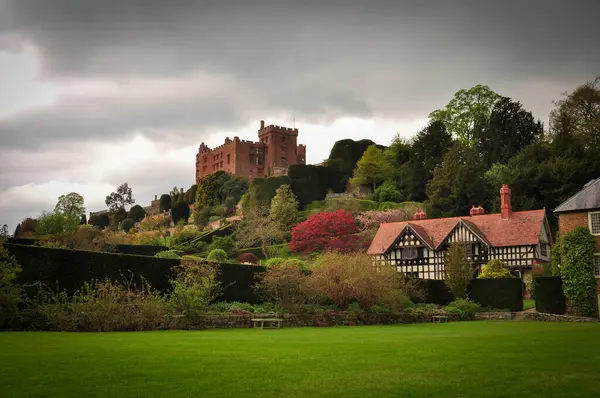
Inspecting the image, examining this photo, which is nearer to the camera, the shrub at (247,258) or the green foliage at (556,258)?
A: the green foliage at (556,258)

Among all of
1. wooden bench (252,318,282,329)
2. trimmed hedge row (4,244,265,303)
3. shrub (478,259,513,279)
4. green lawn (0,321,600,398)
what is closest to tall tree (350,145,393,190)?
shrub (478,259,513,279)

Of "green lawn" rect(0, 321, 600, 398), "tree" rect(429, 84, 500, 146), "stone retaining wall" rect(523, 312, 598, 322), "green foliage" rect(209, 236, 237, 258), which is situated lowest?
"stone retaining wall" rect(523, 312, 598, 322)

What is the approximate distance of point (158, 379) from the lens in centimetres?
845

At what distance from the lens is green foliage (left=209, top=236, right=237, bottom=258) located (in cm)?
5764

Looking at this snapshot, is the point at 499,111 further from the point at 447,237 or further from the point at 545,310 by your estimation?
the point at 545,310

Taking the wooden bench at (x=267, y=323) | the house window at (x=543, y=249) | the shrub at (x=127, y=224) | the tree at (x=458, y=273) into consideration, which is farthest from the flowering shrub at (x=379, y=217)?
the shrub at (x=127, y=224)

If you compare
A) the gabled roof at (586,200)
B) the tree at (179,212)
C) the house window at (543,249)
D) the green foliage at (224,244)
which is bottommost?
the house window at (543,249)

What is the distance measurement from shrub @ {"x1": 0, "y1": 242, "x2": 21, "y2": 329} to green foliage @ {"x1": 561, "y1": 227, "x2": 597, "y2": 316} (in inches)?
947

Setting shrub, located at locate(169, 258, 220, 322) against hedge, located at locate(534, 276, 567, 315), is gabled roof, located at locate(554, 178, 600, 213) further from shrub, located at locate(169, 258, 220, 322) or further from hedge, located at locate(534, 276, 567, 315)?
shrub, located at locate(169, 258, 220, 322)

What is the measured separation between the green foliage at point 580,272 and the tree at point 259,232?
97.8ft

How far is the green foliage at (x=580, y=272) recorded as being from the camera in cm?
2806

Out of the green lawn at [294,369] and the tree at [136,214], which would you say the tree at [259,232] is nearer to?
the green lawn at [294,369]

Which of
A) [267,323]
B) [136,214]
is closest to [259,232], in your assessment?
[267,323]

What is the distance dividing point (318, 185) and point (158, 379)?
2491 inches
